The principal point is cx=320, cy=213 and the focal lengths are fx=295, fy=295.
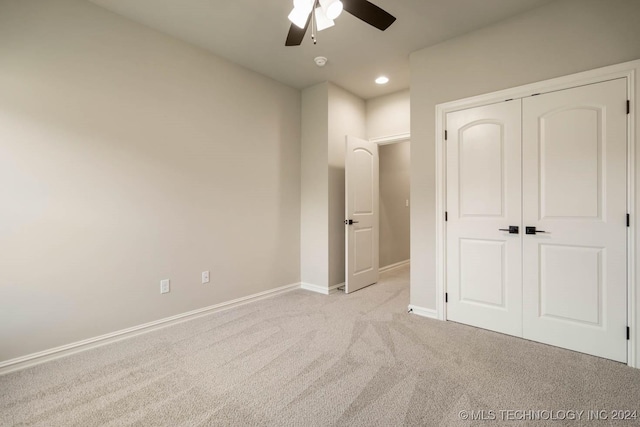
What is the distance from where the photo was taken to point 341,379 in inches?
76.6

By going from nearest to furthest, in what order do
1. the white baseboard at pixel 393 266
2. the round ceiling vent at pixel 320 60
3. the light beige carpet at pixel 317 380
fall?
the light beige carpet at pixel 317 380 < the round ceiling vent at pixel 320 60 < the white baseboard at pixel 393 266

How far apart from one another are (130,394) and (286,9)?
3061 mm

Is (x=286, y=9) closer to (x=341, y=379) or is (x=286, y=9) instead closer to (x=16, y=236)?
(x=16, y=236)

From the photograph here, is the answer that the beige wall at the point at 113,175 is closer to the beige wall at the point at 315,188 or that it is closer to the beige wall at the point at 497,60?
the beige wall at the point at 315,188

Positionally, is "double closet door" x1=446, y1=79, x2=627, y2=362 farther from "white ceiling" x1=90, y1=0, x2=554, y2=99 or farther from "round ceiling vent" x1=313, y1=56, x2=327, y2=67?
"round ceiling vent" x1=313, y1=56, x2=327, y2=67

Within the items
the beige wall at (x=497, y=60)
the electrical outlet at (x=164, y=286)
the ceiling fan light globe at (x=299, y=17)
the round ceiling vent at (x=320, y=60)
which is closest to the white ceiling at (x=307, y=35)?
the round ceiling vent at (x=320, y=60)

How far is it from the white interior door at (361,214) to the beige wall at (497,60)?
951 mm

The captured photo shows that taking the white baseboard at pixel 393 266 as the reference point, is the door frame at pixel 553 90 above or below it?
above

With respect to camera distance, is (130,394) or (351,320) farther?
(351,320)

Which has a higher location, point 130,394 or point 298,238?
point 298,238

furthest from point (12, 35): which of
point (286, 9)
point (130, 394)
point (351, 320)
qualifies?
point (351, 320)

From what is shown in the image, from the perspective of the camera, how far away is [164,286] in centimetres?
286

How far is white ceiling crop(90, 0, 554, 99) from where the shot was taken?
8.09 ft

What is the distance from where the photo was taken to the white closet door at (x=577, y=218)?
2.18m
